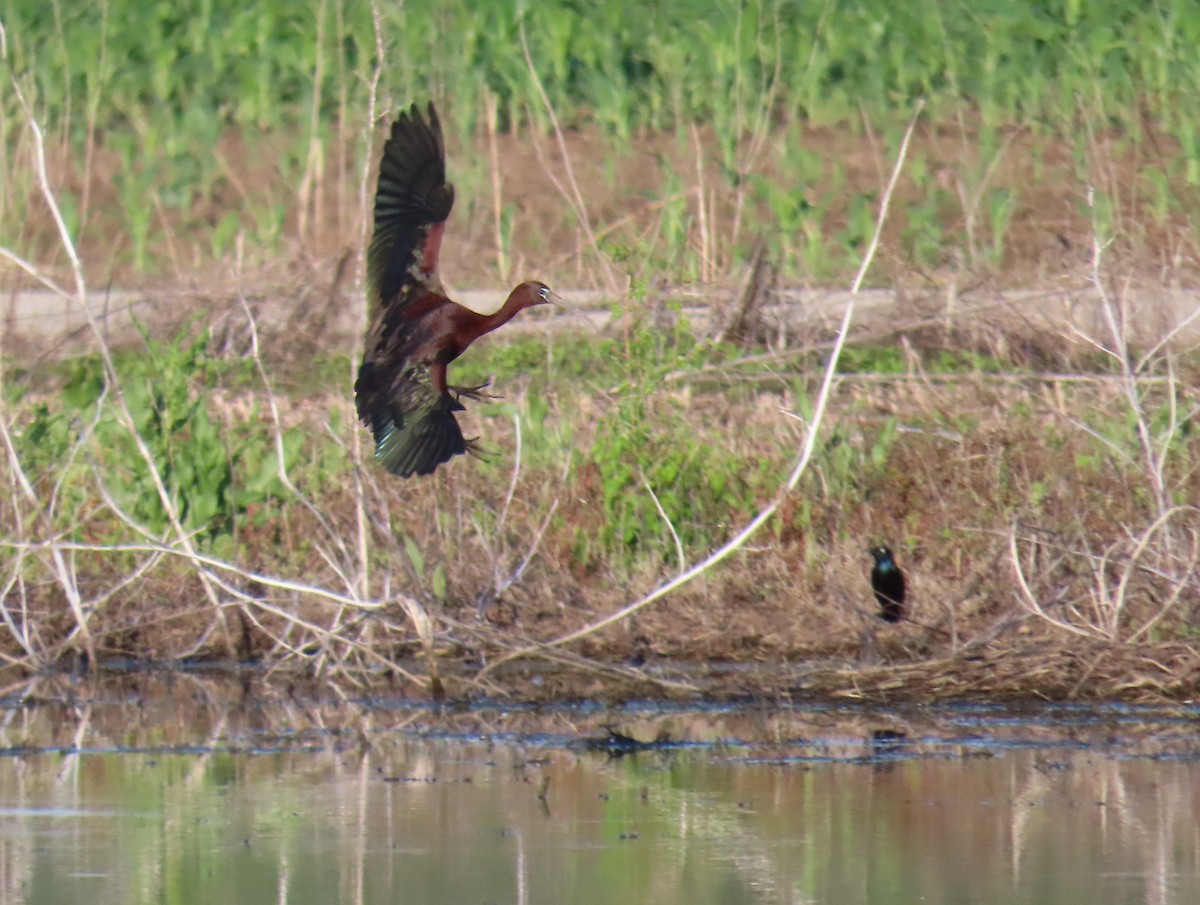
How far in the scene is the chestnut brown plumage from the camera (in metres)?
6.98

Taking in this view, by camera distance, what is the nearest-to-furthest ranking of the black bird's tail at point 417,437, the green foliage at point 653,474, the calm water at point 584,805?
the calm water at point 584,805, the black bird's tail at point 417,437, the green foliage at point 653,474

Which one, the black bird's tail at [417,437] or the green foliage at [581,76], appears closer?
the black bird's tail at [417,437]

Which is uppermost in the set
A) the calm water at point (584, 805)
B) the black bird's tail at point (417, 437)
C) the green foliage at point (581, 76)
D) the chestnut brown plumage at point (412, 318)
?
the green foliage at point (581, 76)

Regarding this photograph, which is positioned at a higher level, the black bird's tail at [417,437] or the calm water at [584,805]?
the black bird's tail at [417,437]

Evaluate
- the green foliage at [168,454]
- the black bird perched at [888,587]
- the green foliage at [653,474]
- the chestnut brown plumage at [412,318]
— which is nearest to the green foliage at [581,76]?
the green foliage at [653,474]

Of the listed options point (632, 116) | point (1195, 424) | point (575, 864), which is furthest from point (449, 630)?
point (632, 116)

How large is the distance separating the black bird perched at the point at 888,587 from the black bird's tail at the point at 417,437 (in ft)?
5.46

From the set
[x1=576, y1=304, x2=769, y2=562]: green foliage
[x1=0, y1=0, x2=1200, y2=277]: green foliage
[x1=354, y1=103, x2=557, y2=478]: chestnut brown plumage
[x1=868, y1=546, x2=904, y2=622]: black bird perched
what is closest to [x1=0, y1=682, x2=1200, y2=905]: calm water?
[x1=868, y1=546, x2=904, y2=622]: black bird perched

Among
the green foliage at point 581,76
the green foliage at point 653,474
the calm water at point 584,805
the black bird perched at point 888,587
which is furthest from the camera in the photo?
the green foliage at point 581,76

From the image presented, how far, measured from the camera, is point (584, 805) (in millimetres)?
6207

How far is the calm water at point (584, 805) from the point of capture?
5.41 m

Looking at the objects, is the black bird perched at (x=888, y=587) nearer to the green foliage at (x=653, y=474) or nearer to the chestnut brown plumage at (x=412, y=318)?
the green foliage at (x=653, y=474)

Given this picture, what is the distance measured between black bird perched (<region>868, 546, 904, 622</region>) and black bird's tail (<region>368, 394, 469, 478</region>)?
1665mm

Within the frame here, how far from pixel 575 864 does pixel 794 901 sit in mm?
586
